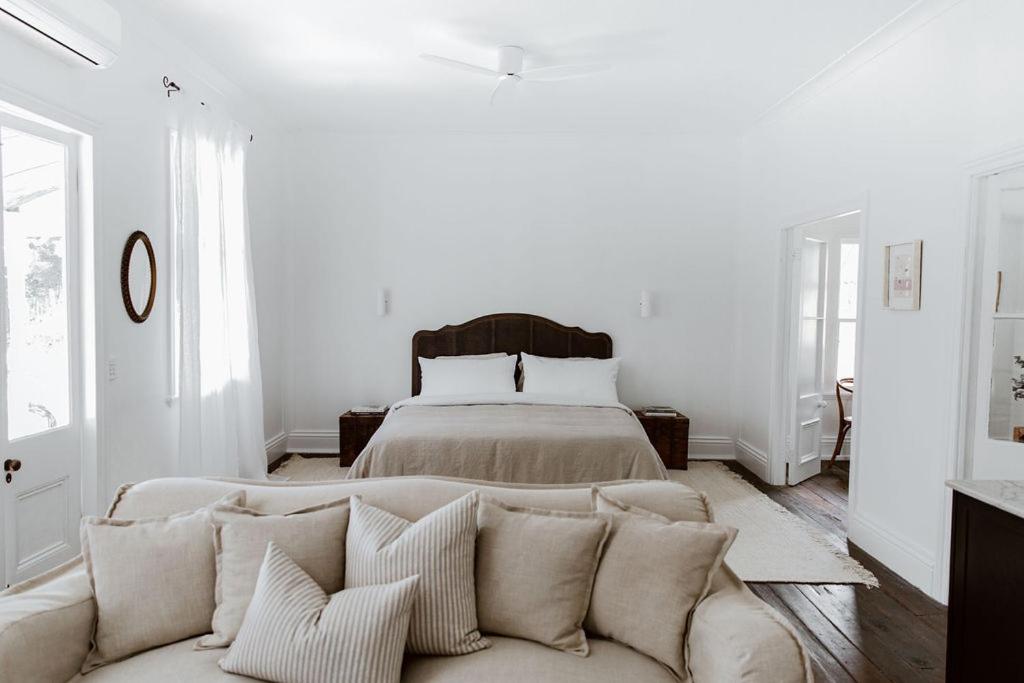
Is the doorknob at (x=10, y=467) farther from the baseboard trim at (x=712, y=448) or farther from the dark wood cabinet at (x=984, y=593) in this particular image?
the baseboard trim at (x=712, y=448)

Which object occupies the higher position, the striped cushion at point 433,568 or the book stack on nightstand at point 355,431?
the striped cushion at point 433,568

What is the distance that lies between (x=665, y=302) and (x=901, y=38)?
2.67 metres

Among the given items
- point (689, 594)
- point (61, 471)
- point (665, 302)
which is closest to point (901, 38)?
point (665, 302)

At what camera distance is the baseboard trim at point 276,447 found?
524 centimetres

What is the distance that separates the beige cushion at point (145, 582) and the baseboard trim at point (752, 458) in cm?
420

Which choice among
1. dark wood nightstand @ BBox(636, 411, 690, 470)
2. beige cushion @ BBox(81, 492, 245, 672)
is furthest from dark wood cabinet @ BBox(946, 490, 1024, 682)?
dark wood nightstand @ BBox(636, 411, 690, 470)

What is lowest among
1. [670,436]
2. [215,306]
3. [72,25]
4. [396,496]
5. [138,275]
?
[670,436]

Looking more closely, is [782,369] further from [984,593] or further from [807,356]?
[984,593]

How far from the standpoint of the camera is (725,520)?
4.05 meters

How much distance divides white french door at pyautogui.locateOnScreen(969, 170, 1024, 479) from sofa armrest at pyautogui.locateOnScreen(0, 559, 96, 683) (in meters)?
3.29

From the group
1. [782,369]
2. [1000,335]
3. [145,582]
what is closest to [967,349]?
[1000,335]

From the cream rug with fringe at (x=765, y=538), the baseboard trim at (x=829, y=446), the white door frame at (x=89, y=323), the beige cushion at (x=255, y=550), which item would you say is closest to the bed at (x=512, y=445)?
the cream rug with fringe at (x=765, y=538)

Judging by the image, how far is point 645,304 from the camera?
551 cm

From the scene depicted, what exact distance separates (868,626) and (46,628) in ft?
9.69
